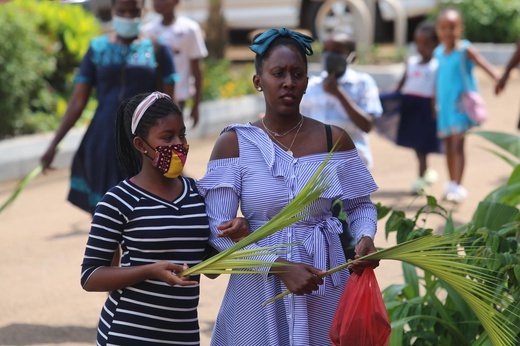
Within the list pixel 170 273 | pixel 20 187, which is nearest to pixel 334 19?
pixel 20 187

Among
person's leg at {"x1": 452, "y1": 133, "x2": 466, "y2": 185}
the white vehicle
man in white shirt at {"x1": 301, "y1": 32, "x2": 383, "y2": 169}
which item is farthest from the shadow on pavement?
the white vehicle

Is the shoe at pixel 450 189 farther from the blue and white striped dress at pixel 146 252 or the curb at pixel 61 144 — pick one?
the blue and white striped dress at pixel 146 252

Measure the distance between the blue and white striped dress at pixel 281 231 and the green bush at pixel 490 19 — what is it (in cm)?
1486

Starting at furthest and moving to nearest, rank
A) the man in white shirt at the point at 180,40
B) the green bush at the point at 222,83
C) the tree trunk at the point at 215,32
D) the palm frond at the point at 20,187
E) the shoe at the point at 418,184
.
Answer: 1. the tree trunk at the point at 215,32
2. the green bush at the point at 222,83
3. the shoe at the point at 418,184
4. the man in white shirt at the point at 180,40
5. the palm frond at the point at 20,187

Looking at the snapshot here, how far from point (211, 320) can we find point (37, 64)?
247 inches

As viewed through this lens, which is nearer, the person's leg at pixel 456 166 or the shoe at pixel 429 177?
the person's leg at pixel 456 166

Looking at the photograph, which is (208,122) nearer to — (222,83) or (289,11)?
(222,83)

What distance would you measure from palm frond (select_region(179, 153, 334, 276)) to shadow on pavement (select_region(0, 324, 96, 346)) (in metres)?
2.57

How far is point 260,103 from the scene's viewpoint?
13883 millimetres

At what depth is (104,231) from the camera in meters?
3.39

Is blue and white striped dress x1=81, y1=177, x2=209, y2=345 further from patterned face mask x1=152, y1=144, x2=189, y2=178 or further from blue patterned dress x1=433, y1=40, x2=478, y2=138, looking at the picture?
blue patterned dress x1=433, y1=40, x2=478, y2=138

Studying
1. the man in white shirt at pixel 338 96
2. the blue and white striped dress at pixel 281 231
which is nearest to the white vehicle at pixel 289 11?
the man in white shirt at pixel 338 96

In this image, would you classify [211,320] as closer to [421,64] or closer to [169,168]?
[169,168]

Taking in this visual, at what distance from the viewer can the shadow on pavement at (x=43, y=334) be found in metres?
5.71
